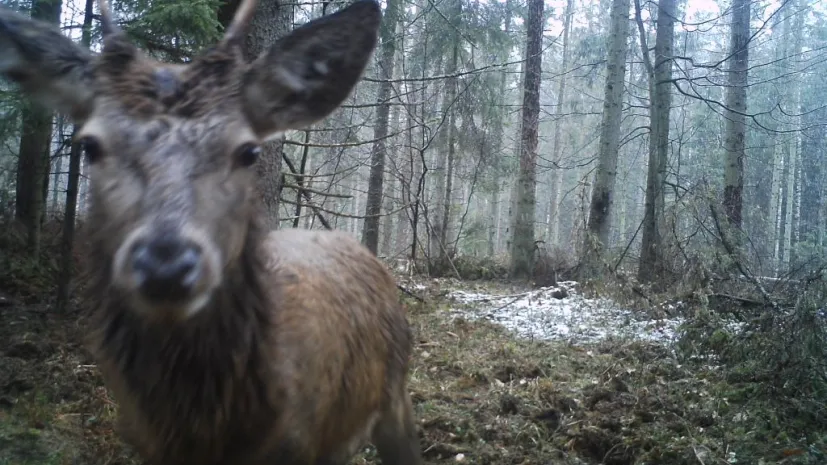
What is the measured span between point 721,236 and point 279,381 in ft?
21.0

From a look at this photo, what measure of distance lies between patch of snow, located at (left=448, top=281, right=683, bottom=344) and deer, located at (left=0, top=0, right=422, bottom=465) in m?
5.54

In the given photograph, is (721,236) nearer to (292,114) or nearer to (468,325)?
(468,325)

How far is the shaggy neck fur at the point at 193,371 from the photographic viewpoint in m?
2.35

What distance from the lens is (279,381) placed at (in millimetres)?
2520

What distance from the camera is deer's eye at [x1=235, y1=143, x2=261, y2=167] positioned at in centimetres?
240

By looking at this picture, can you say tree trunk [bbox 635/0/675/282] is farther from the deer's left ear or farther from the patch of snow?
the deer's left ear

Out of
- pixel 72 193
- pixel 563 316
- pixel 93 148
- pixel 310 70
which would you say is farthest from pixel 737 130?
pixel 93 148

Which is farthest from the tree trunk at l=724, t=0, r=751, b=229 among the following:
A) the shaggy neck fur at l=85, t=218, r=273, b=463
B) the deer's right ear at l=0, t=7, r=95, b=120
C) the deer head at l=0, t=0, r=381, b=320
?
the deer's right ear at l=0, t=7, r=95, b=120

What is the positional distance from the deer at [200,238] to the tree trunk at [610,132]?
32.5ft

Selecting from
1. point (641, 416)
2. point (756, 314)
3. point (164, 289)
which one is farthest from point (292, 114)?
point (756, 314)

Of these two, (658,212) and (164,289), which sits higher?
(658,212)

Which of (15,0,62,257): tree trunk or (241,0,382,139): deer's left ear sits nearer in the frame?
(241,0,382,139): deer's left ear

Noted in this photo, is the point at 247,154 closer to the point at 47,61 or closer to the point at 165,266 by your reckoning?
the point at 165,266

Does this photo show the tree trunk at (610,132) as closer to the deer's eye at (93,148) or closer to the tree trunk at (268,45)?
the tree trunk at (268,45)
